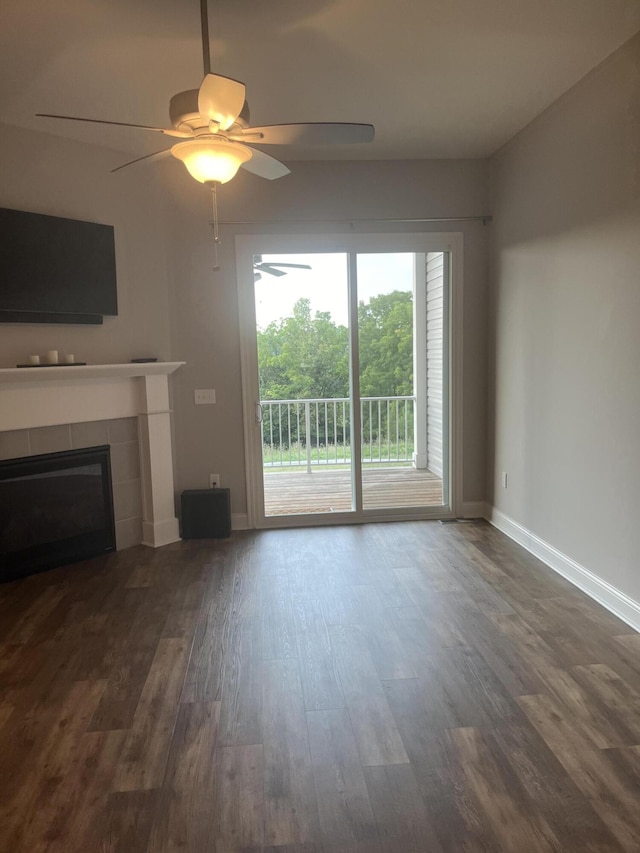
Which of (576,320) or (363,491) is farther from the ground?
(576,320)

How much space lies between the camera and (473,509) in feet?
15.5

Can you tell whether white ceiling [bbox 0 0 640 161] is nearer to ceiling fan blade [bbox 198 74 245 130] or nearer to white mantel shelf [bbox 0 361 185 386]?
ceiling fan blade [bbox 198 74 245 130]

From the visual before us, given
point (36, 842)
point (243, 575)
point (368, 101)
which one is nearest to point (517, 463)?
point (243, 575)

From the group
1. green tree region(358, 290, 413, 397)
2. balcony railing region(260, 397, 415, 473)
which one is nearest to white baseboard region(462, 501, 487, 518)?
balcony railing region(260, 397, 415, 473)

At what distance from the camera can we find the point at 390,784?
72.6 inches

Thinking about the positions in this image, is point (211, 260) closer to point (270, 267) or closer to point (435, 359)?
point (270, 267)

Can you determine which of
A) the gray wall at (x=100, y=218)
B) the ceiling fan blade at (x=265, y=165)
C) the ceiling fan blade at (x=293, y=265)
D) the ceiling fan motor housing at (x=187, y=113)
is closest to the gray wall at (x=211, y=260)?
the gray wall at (x=100, y=218)

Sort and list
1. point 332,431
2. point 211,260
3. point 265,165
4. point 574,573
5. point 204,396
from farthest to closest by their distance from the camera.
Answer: point 332,431 → point 204,396 → point 211,260 → point 574,573 → point 265,165

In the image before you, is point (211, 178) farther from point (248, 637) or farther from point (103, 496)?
point (103, 496)

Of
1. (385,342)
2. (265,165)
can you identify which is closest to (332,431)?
(385,342)

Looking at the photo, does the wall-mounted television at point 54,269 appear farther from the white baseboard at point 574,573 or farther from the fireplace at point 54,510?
the white baseboard at point 574,573

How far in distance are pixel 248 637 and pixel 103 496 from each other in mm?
1822

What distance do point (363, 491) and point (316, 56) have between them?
328cm

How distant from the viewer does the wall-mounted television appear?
3447mm
